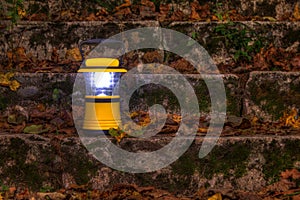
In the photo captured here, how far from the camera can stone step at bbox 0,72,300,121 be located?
3.21 metres

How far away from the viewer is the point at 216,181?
2664 mm

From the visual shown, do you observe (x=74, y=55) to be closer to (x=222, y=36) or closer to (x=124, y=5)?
(x=124, y=5)

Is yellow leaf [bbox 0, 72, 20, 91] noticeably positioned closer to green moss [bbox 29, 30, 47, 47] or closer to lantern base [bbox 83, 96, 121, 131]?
green moss [bbox 29, 30, 47, 47]

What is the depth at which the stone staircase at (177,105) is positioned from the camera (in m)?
2.65

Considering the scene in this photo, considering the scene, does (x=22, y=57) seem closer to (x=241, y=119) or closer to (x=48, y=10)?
(x=48, y=10)

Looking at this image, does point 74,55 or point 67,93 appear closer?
point 67,93

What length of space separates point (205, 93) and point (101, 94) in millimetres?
758

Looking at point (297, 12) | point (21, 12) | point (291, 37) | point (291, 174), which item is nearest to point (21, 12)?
point (21, 12)

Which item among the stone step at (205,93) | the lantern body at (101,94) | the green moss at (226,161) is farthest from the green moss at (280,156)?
the lantern body at (101,94)

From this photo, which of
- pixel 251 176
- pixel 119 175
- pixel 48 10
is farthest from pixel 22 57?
pixel 251 176

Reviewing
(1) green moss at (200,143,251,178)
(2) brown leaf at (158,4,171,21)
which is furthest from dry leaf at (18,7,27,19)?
(1) green moss at (200,143,251,178)

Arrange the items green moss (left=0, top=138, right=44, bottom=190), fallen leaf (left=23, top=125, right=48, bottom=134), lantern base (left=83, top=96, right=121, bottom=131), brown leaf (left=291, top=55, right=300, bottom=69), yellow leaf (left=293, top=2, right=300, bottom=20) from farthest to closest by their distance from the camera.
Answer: yellow leaf (left=293, top=2, right=300, bottom=20), brown leaf (left=291, top=55, right=300, bottom=69), lantern base (left=83, top=96, right=121, bottom=131), fallen leaf (left=23, top=125, right=48, bottom=134), green moss (left=0, top=138, right=44, bottom=190)

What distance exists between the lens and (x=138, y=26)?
3584 mm

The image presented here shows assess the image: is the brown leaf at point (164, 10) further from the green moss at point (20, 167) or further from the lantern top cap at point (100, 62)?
the green moss at point (20, 167)
